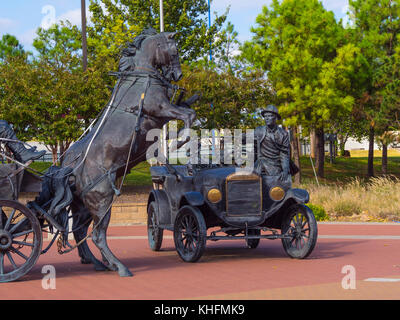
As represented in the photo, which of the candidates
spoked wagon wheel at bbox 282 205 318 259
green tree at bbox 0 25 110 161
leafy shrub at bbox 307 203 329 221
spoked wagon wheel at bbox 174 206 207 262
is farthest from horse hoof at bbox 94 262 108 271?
green tree at bbox 0 25 110 161

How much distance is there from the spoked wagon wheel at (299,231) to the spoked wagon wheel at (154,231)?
2.69 metres

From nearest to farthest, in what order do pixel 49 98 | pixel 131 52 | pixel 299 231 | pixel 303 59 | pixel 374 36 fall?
pixel 131 52, pixel 299 231, pixel 49 98, pixel 303 59, pixel 374 36

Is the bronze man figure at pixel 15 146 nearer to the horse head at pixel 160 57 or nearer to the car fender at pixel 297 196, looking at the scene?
the horse head at pixel 160 57

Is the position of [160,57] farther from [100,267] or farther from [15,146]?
Answer: [100,267]

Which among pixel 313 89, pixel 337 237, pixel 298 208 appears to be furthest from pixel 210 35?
pixel 298 208

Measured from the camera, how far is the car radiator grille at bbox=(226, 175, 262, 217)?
10914mm

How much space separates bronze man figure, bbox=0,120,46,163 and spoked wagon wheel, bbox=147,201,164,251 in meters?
3.87

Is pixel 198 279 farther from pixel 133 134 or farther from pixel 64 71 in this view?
pixel 64 71

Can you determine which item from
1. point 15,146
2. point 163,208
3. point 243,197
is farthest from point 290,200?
point 15,146

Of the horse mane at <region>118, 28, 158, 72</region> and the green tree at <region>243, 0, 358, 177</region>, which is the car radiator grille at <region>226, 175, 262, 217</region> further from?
the green tree at <region>243, 0, 358, 177</region>

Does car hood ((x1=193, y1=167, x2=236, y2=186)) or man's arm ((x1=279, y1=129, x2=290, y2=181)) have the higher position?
man's arm ((x1=279, y1=129, x2=290, y2=181))

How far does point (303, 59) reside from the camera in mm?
31312

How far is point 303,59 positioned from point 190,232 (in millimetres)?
22258

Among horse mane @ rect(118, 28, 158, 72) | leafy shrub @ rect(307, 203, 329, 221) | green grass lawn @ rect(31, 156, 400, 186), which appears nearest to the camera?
horse mane @ rect(118, 28, 158, 72)
